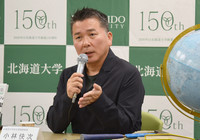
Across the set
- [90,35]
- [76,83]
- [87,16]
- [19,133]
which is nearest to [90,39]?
[90,35]

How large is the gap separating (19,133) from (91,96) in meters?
0.33

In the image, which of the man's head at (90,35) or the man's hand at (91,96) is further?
the man's head at (90,35)

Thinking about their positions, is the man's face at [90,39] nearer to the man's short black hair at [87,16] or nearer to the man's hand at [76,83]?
the man's short black hair at [87,16]

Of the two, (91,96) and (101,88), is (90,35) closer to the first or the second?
(101,88)

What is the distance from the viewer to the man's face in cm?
137

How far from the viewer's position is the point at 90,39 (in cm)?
139

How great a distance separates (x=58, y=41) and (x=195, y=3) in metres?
1.31

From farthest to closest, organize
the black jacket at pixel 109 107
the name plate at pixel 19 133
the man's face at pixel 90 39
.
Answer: the man's face at pixel 90 39
the black jacket at pixel 109 107
the name plate at pixel 19 133

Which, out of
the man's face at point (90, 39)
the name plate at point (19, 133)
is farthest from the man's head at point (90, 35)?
the name plate at point (19, 133)

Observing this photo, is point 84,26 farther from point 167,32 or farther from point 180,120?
point 180,120

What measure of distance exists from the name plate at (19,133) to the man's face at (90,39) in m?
0.51

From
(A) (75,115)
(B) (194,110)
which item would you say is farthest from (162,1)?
(B) (194,110)

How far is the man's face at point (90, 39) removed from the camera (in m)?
1.37

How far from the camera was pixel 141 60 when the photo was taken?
2.40 m
